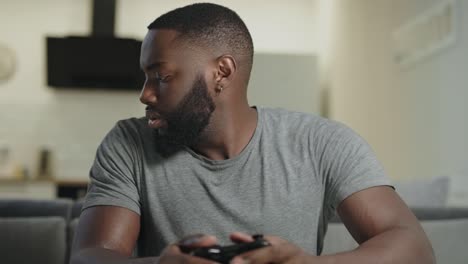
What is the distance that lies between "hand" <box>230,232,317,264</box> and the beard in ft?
1.29

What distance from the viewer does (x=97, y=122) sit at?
6.44 m

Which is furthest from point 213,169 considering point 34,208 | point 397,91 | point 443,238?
point 397,91

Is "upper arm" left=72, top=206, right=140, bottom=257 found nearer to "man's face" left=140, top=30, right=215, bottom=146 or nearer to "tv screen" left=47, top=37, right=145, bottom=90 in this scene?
"man's face" left=140, top=30, right=215, bottom=146

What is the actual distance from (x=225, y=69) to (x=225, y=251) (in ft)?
1.74

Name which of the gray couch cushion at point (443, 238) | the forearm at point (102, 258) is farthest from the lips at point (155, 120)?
the gray couch cushion at point (443, 238)

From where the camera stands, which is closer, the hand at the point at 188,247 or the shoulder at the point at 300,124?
the hand at the point at 188,247

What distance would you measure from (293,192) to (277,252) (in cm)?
34

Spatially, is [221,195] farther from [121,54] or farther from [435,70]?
[121,54]

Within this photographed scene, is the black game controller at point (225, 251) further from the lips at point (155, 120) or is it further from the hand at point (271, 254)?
the lips at point (155, 120)

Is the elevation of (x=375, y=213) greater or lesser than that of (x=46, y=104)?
greater

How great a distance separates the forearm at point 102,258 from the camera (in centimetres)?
111

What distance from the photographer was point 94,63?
6277 millimetres

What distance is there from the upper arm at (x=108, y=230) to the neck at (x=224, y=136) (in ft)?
0.70

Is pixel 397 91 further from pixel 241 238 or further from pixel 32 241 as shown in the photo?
pixel 241 238
